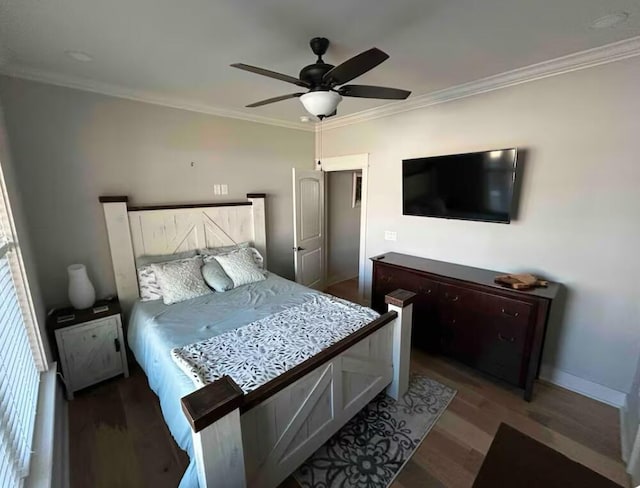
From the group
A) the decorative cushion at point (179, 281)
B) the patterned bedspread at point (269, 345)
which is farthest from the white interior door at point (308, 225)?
the patterned bedspread at point (269, 345)

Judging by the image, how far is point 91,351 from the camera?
2.33 metres

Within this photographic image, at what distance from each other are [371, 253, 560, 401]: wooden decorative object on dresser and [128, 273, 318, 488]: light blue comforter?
1.10m

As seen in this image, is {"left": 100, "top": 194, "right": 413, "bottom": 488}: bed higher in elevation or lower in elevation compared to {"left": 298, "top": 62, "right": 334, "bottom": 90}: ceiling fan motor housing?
lower

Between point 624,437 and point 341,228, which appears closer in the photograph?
point 624,437

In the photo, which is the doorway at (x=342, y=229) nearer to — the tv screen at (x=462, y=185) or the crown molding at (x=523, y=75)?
the crown molding at (x=523, y=75)

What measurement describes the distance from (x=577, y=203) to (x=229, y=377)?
2.73 meters

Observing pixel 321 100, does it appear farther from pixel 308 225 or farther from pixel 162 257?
pixel 308 225

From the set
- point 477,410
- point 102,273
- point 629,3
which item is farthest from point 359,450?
point 629,3

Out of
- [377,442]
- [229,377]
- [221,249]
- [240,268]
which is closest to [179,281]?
[240,268]

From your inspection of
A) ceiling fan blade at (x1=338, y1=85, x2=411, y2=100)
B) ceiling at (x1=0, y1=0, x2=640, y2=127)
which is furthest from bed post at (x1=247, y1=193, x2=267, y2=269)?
ceiling fan blade at (x1=338, y1=85, x2=411, y2=100)

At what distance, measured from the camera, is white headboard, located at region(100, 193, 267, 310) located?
102 inches

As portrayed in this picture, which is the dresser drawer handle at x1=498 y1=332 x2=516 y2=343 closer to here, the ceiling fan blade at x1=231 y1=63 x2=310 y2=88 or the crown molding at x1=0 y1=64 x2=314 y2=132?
the ceiling fan blade at x1=231 y1=63 x2=310 y2=88

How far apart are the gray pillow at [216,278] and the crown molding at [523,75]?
2.51 m

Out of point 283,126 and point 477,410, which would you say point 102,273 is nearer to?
point 283,126
